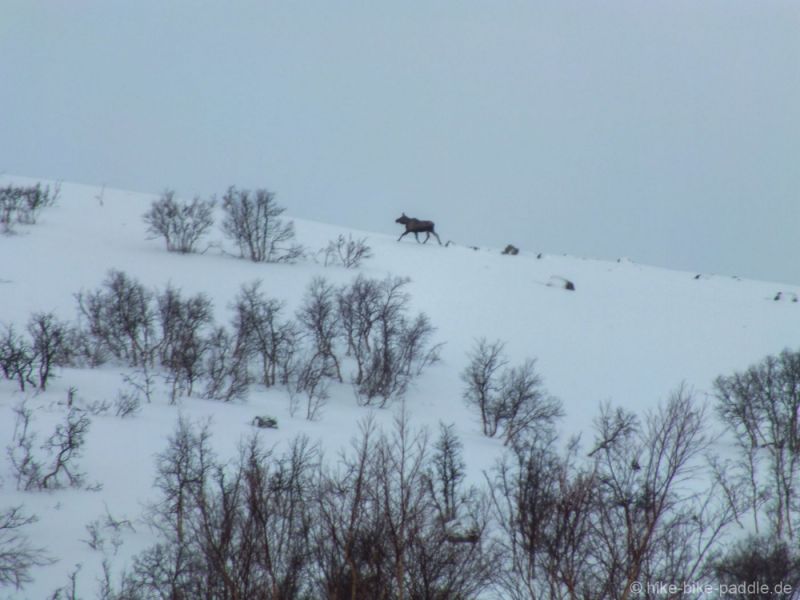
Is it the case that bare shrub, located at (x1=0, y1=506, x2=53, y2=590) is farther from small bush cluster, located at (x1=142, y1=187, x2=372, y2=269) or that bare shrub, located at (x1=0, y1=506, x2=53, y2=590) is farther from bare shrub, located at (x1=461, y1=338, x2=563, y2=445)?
small bush cluster, located at (x1=142, y1=187, x2=372, y2=269)

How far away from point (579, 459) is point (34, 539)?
1961cm

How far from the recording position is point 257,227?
164ft

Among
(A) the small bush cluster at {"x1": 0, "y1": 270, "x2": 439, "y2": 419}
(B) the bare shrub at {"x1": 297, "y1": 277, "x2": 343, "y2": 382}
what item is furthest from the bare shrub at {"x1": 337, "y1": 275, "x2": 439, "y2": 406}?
(B) the bare shrub at {"x1": 297, "y1": 277, "x2": 343, "y2": 382}

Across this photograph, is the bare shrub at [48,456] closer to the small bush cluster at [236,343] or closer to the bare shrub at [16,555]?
the bare shrub at [16,555]

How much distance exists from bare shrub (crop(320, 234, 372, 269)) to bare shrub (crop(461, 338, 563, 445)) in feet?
60.3

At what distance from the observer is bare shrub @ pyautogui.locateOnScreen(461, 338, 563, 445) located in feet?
99.1

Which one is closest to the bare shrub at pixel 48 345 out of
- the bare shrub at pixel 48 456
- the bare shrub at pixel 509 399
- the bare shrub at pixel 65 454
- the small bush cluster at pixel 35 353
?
the small bush cluster at pixel 35 353

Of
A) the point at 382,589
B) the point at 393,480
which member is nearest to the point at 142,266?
the point at 393,480

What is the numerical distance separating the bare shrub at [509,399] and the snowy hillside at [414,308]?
88 centimetres

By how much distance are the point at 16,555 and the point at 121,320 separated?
66.6ft

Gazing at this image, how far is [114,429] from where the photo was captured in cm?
2236

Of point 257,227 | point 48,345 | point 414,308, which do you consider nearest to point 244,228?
point 257,227

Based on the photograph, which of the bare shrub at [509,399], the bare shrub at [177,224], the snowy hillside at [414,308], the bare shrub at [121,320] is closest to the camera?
the snowy hillside at [414,308]

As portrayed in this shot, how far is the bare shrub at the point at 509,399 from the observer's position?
99.1ft
